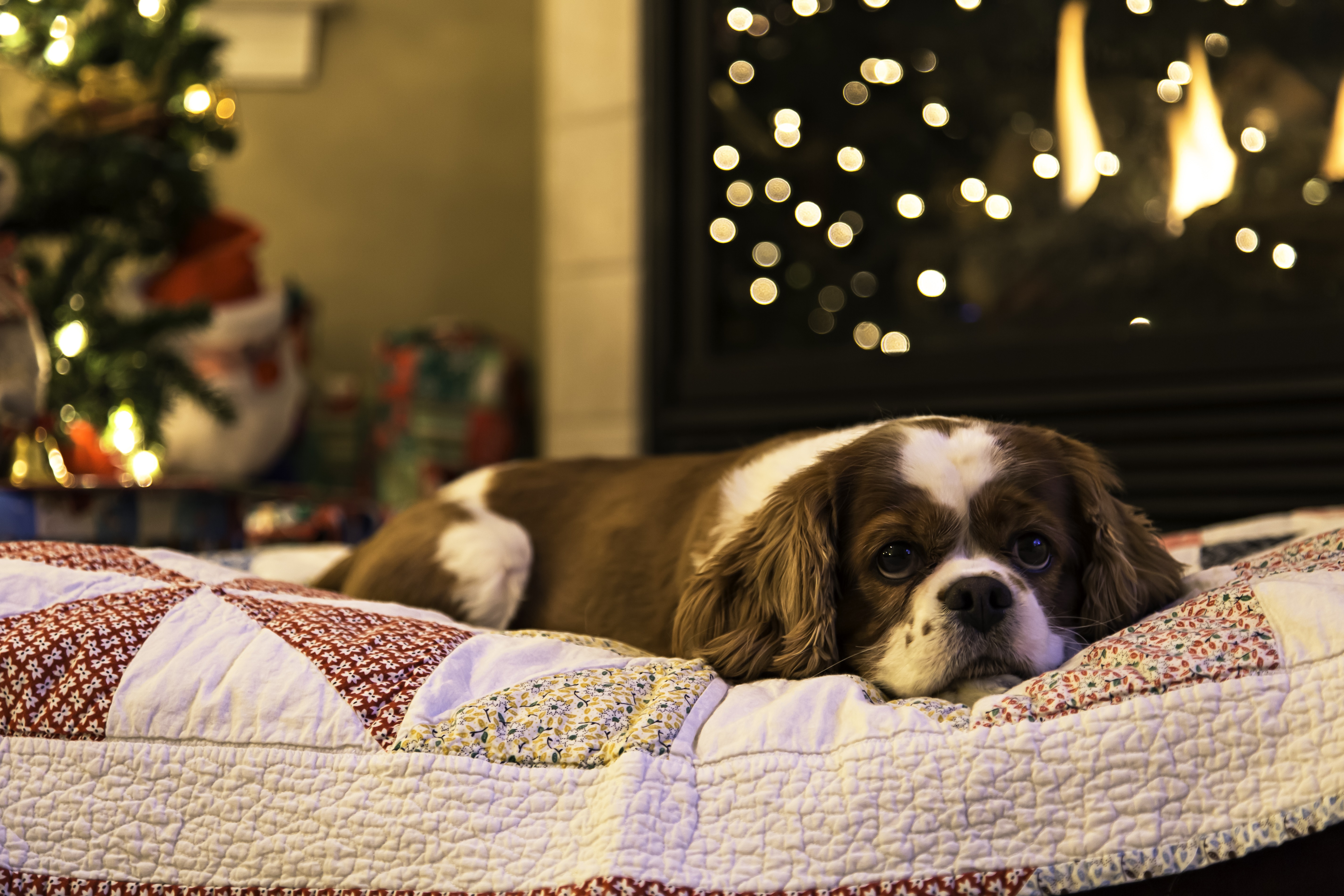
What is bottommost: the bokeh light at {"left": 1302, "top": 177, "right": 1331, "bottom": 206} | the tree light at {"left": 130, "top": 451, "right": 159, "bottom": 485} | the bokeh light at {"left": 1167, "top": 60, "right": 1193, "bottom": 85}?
the tree light at {"left": 130, "top": 451, "right": 159, "bottom": 485}

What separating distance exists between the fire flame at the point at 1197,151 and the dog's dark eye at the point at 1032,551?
1.70 m

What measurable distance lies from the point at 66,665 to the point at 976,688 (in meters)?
0.92

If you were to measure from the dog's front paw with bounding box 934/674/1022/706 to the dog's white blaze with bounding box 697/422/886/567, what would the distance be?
370mm

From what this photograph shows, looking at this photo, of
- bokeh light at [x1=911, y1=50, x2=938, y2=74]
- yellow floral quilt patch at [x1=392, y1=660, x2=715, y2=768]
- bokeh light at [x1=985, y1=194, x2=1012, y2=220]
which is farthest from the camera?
bokeh light at [x1=911, y1=50, x2=938, y2=74]

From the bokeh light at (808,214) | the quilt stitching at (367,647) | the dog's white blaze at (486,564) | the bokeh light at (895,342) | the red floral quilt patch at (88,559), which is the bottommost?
the dog's white blaze at (486,564)

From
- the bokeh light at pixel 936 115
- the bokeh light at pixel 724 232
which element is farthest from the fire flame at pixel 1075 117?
the bokeh light at pixel 724 232

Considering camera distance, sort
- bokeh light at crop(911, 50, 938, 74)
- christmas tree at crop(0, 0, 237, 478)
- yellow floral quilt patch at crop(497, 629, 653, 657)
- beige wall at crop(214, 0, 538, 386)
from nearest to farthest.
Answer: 1. yellow floral quilt patch at crop(497, 629, 653, 657)
2. christmas tree at crop(0, 0, 237, 478)
3. bokeh light at crop(911, 50, 938, 74)
4. beige wall at crop(214, 0, 538, 386)

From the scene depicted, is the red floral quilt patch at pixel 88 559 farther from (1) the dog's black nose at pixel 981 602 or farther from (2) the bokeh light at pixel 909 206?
(2) the bokeh light at pixel 909 206

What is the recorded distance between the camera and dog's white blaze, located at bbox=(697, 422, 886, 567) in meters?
1.57

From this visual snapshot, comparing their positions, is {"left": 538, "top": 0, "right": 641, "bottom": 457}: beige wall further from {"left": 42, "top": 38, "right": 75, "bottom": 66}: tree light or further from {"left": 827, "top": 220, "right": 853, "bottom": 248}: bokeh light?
{"left": 42, "top": 38, "right": 75, "bottom": 66}: tree light

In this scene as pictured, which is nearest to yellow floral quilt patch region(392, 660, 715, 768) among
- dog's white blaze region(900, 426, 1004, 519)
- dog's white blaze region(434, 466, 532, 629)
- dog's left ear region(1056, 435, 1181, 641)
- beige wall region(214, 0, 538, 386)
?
dog's white blaze region(900, 426, 1004, 519)

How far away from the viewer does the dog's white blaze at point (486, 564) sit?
5.84ft

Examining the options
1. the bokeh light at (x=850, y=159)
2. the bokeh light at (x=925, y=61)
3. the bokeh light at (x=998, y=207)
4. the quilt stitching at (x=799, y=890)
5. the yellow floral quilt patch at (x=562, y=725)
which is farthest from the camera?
the bokeh light at (x=850, y=159)

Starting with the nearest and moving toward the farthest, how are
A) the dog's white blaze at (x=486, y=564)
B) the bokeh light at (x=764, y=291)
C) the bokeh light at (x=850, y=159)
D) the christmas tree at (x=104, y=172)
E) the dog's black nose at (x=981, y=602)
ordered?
the dog's black nose at (x=981, y=602), the dog's white blaze at (x=486, y=564), the christmas tree at (x=104, y=172), the bokeh light at (x=850, y=159), the bokeh light at (x=764, y=291)
